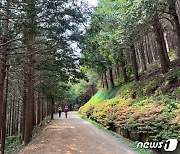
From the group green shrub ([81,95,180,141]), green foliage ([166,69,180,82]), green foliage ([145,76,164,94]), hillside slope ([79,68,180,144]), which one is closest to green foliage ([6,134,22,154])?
hillside slope ([79,68,180,144])

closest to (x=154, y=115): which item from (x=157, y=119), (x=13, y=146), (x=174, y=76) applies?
(x=157, y=119)

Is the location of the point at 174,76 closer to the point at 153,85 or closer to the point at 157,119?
the point at 153,85

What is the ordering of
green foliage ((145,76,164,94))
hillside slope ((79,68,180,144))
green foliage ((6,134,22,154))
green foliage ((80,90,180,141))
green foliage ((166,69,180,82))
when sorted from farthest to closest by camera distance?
green foliage ((6,134,22,154)), green foliage ((145,76,164,94)), green foliage ((166,69,180,82)), hillside slope ((79,68,180,144)), green foliage ((80,90,180,141))

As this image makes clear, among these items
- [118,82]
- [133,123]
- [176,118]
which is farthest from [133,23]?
[118,82]

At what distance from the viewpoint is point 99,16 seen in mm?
10188

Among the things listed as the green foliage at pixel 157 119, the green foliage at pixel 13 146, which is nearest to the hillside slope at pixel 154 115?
the green foliage at pixel 157 119

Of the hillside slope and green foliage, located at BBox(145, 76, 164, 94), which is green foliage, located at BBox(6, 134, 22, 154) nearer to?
the hillside slope

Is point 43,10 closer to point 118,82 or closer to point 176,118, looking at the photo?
point 176,118

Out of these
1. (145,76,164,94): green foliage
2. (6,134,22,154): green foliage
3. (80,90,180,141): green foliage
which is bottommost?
(6,134,22,154): green foliage

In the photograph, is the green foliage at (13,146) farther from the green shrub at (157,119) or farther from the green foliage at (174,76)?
the green foliage at (174,76)

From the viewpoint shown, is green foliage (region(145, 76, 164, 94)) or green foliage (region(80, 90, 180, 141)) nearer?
green foliage (region(80, 90, 180, 141))

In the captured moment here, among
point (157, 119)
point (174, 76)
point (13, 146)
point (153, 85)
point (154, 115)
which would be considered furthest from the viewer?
point (13, 146)

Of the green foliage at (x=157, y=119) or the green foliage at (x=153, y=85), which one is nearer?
the green foliage at (x=157, y=119)

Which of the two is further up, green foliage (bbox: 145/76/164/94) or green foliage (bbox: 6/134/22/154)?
green foliage (bbox: 145/76/164/94)
